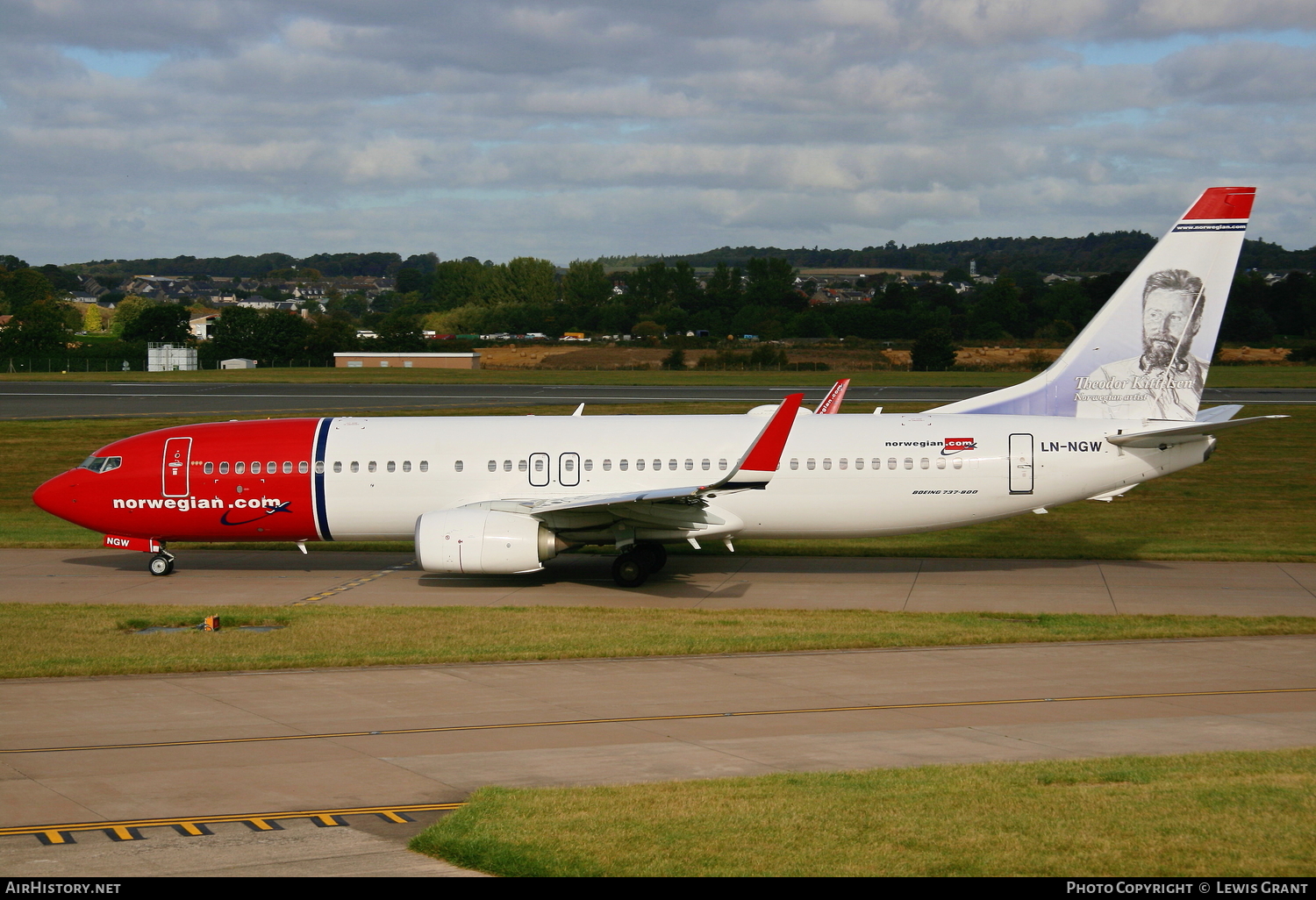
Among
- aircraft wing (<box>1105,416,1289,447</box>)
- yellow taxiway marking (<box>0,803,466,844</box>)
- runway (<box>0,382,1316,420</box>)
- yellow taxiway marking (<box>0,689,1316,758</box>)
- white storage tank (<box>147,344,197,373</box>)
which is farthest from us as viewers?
white storage tank (<box>147,344,197,373</box>)

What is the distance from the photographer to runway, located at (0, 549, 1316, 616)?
2384cm

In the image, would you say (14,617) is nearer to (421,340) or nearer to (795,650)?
(795,650)

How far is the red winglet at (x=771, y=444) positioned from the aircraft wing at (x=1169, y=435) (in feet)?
25.3

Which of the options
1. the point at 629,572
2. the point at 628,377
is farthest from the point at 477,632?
the point at 628,377

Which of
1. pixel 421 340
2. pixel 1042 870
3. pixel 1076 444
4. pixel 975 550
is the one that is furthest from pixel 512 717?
pixel 421 340

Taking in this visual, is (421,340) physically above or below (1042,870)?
above

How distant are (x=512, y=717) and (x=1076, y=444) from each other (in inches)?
601

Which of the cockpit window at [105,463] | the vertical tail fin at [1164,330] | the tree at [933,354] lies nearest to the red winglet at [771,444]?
the vertical tail fin at [1164,330]

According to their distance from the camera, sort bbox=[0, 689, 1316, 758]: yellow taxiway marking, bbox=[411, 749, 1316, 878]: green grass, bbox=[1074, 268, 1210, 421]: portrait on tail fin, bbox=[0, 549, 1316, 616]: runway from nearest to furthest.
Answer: bbox=[411, 749, 1316, 878]: green grass, bbox=[0, 689, 1316, 758]: yellow taxiway marking, bbox=[0, 549, 1316, 616]: runway, bbox=[1074, 268, 1210, 421]: portrait on tail fin

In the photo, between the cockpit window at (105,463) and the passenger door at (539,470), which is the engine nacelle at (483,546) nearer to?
the passenger door at (539,470)

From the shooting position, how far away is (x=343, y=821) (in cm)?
1162

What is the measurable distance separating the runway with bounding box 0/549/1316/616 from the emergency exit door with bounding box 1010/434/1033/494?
2.14 meters

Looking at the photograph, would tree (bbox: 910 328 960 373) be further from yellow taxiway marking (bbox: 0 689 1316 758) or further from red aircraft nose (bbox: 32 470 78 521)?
yellow taxiway marking (bbox: 0 689 1316 758)

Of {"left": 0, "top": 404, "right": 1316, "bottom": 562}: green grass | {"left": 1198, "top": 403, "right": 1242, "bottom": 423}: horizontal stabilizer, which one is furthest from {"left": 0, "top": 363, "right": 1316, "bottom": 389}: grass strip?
{"left": 1198, "top": 403, "right": 1242, "bottom": 423}: horizontal stabilizer
